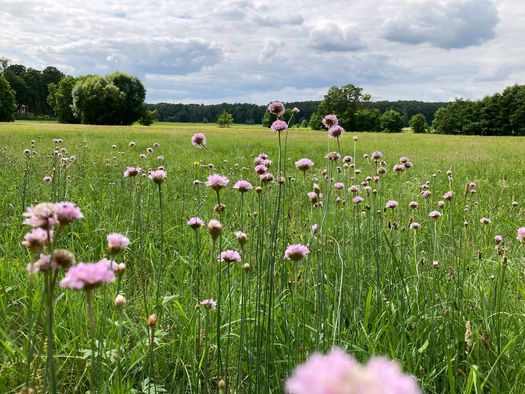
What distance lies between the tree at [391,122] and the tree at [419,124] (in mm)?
6888

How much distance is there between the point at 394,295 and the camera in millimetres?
2426

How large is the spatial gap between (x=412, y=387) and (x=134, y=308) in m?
2.35

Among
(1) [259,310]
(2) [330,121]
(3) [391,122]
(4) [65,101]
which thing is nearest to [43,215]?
(1) [259,310]

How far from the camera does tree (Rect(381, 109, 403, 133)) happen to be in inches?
2999

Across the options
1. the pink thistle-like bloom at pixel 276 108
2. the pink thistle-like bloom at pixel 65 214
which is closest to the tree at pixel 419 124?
the pink thistle-like bloom at pixel 276 108

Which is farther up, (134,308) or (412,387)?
(412,387)

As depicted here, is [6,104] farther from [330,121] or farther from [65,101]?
[330,121]

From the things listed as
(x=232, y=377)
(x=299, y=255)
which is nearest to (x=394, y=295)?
(x=232, y=377)

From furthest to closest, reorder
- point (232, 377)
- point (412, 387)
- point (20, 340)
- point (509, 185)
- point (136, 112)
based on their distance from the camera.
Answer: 1. point (136, 112)
2. point (509, 185)
3. point (20, 340)
4. point (232, 377)
5. point (412, 387)

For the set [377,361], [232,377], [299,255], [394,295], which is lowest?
[232,377]

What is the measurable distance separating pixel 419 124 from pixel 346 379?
9263 centimetres

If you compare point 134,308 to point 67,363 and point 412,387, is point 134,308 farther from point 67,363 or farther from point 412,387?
point 412,387

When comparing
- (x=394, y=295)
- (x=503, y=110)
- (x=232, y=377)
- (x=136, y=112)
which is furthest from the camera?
→ (x=503, y=110)

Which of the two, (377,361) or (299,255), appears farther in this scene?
(299,255)
